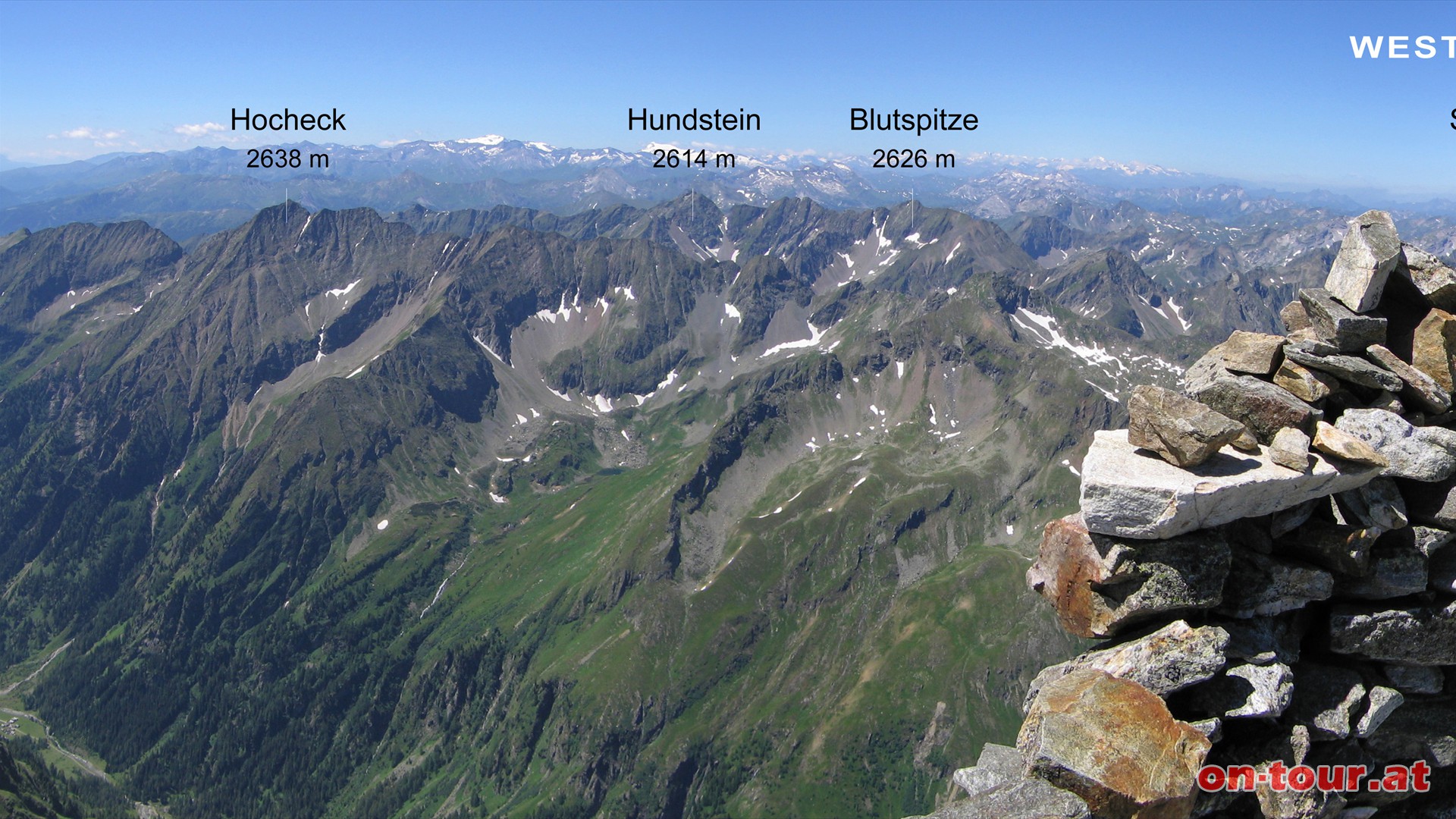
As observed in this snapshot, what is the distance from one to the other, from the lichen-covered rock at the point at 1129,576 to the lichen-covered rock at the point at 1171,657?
0.55 metres

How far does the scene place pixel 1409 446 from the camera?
15672mm

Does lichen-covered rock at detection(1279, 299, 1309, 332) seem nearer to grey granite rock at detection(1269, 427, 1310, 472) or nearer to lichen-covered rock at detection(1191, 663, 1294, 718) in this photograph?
grey granite rock at detection(1269, 427, 1310, 472)

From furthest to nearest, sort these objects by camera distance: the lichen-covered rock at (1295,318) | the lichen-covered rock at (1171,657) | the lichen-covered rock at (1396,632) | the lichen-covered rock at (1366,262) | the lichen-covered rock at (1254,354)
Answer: the lichen-covered rock at (1295,318)
the lichen-covered rock at (1366,262)
the lichen-covered rock at (1254,354)
the lichen-covered rock at (1396,632)
the lichen-covered rock at (1171,657)

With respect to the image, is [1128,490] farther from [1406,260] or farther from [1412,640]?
[1406,260]

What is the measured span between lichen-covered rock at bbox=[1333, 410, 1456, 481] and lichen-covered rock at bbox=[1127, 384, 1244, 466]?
2214 millimetres

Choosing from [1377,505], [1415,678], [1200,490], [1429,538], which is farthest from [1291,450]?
[1415,678]

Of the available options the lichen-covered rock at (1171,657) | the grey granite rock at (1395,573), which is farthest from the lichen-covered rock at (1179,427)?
the grey granite rock at (1395,573)

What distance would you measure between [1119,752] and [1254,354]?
421 inches

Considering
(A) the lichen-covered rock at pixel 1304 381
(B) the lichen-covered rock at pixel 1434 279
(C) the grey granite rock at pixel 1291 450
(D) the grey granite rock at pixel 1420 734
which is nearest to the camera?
(C) the grey granite rock at pixel 1291 450

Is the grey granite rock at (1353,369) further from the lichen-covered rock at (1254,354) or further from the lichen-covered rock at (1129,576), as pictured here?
the lichen-covered rock at (1129,576)

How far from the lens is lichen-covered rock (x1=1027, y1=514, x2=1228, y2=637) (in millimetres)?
15266

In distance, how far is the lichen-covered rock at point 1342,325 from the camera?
57.8 feet

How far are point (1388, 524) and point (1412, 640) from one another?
114 inches

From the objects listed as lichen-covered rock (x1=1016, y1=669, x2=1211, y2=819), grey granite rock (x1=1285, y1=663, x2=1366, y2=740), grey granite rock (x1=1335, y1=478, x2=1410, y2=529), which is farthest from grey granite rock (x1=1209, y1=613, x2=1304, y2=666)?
grey granite rock (x1=1335, y1=478, x2=1410, y2=529)
